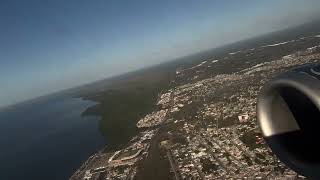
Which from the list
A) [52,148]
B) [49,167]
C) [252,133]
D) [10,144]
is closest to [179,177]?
[252,133]

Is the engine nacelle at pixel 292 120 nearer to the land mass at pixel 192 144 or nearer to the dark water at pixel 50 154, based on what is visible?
the land mass at pixel 192 144

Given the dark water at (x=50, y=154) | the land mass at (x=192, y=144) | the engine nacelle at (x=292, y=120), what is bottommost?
the dark water at (x=50, y=154)

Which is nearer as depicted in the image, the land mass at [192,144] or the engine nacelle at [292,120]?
the engine nacelle at [292,120]

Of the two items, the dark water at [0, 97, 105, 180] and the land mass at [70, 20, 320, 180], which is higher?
the land mass at [70, 20, 320, 180]

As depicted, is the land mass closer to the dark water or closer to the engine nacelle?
the dark water

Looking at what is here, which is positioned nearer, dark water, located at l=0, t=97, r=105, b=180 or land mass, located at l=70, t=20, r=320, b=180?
land mass, located at l=70, t=20, r=320, b=180

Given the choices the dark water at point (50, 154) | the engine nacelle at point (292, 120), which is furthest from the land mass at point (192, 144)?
the engine nacelle at point (292, 120)

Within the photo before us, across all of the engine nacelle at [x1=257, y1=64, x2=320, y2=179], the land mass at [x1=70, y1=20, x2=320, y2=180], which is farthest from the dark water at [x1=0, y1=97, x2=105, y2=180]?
the engine nacelle at [x1=257, y1=64, x2=320, y2=179]

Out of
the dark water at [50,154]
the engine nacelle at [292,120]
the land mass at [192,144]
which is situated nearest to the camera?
the engine nacelle at [292,120]

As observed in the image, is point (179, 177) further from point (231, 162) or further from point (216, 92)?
point (216, 92)
